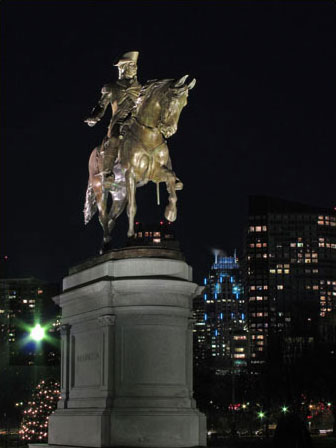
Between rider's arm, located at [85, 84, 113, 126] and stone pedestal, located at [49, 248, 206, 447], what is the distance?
4200 millimetres

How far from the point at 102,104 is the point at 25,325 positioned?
68.9 metres

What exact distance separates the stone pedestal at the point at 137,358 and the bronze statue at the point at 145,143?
1637mm

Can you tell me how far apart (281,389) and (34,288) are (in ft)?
209

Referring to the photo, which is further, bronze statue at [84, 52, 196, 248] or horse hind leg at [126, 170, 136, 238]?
horse hind leg at [126, 170, 136, 238]

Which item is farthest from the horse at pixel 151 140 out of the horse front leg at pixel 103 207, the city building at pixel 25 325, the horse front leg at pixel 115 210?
the city building at pixel 25 325

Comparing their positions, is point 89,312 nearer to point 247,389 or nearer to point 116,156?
point 116,156

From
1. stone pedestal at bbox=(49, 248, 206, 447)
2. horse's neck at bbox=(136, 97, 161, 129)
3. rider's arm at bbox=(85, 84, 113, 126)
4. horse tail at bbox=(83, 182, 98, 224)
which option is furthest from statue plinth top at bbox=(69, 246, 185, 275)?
rider's arm at bbox=(85, 84, 113, 126)

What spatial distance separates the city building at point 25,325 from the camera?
240ft

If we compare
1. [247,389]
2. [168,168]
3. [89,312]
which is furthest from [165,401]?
[247,389]

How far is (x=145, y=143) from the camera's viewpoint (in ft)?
79.0

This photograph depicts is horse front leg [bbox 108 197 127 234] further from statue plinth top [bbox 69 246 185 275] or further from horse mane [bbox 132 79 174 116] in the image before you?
horse mane [bbox 132 79 174 116]

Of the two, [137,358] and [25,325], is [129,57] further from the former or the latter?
[25,325]

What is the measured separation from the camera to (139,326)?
22.4m

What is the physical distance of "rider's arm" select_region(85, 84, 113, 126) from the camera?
2524 centimetres
